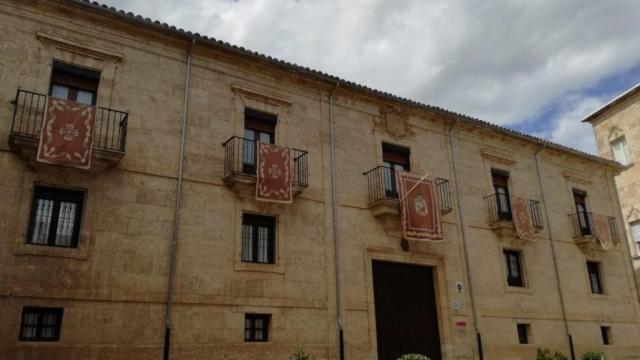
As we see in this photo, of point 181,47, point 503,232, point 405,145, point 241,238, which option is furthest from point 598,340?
point 181,47

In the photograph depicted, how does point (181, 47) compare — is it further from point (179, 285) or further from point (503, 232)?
point (503, 232)

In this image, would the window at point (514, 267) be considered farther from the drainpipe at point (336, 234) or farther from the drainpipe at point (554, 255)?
the drainpipe at point (336, 234)

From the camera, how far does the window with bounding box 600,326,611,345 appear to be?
16516 mm

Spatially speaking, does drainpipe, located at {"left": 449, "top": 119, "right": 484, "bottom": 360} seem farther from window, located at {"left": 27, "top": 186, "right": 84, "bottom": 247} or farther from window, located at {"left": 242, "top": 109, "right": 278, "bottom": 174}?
window, located at {"left": 27, "top": 186, "right": 84, "bottom": 247}

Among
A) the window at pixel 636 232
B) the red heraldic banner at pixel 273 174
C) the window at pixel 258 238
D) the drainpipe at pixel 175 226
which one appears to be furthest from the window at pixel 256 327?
the window at pixel 636 232

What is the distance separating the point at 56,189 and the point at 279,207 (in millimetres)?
4362

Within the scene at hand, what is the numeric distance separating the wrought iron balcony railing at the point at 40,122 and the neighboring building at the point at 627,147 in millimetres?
19740

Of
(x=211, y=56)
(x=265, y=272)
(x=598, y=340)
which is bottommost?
(x=598, y=340)

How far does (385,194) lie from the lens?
13320 millimetres

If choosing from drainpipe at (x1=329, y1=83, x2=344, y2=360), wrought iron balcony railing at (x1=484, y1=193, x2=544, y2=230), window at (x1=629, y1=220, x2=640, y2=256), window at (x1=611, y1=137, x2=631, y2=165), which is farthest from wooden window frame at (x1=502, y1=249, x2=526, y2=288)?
window at (x1=611, y1=137, x2=631, y2=165)

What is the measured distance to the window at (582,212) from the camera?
57.5 feet

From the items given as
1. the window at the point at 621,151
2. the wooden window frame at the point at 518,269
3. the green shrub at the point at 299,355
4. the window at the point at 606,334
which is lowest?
the green shrub at the point at 299,355

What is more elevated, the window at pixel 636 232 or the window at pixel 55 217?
the window at pixel 636 232

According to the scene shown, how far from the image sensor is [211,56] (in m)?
11.9
